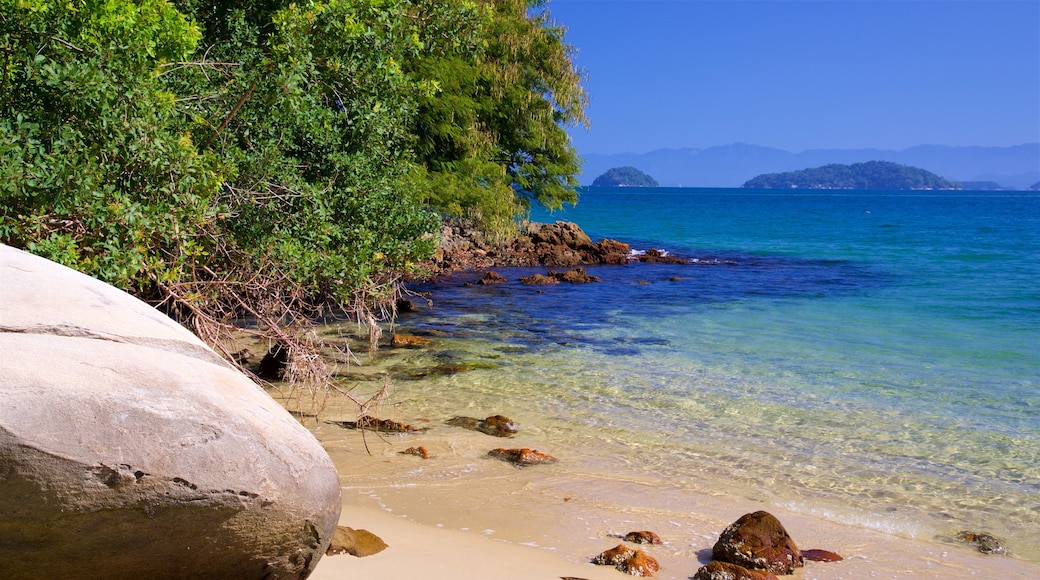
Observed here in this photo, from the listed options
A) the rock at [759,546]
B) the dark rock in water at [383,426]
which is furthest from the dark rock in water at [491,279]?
the rock at [759,546]

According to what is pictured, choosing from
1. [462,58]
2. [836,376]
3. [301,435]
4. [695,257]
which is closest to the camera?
[301,435]

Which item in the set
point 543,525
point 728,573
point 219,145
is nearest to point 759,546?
point 728,573

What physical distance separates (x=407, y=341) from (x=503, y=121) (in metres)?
13.9

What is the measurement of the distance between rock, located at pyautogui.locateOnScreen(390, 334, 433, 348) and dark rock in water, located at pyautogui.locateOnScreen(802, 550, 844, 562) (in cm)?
941

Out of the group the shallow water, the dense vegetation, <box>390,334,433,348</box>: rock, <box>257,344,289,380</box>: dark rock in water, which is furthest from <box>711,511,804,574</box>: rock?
<box>390,334,433,348</box>: rock

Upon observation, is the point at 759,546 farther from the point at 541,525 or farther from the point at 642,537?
the point at 541,525

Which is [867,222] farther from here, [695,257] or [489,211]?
[489,211]

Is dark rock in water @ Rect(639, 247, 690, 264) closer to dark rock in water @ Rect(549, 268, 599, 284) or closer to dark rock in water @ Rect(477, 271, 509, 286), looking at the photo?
dark rock in water @ Rect(549, 268, 599, 284)

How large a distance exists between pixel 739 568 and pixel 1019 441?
6150 mm

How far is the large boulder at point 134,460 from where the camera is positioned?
396 centimetres

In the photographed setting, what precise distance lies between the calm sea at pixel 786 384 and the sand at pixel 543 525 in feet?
1.49

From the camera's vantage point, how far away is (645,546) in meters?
6.84

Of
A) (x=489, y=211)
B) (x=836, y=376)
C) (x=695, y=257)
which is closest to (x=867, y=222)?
(x=695, y=257)

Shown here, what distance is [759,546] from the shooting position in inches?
253
